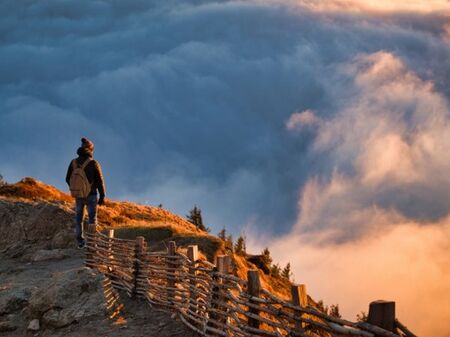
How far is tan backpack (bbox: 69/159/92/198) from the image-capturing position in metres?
12.4

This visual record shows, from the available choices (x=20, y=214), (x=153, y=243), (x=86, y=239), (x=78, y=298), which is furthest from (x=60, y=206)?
(x=78, y=298)

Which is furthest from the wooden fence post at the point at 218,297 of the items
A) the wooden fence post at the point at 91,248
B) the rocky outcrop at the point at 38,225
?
the rocky outcrop at the point at 38,225

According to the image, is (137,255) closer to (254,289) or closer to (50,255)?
(254,289)

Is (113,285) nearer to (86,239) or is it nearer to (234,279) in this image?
(86,239)

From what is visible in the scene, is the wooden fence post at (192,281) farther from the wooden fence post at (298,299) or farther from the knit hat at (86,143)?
the knit hat at (86,143)

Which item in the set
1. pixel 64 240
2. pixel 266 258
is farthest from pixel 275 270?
pixel 64 240

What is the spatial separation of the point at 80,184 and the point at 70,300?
3338 millimetres

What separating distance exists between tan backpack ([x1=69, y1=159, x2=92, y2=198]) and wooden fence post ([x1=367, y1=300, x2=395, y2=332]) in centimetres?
853

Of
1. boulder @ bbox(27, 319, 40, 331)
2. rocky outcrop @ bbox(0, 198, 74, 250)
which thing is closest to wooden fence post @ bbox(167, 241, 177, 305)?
boulder @ bbox(27, 319, 40, 331)

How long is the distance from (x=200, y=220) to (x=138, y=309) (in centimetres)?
1629

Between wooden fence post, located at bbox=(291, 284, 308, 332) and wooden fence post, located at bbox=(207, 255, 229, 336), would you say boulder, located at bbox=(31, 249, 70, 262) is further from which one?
wooden fence post, located at bbox=(291, 284, 308, 332)

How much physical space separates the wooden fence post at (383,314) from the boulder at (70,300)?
5.55 m

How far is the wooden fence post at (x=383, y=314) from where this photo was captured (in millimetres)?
4996

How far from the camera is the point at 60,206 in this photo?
55.3ft
